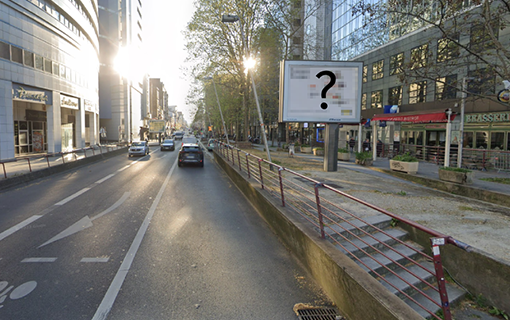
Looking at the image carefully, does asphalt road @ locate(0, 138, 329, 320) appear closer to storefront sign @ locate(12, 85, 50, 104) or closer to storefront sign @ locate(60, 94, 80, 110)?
storefront sign @ locate(12, 85, 50, 104)

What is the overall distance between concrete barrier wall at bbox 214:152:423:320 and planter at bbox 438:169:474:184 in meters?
6.94

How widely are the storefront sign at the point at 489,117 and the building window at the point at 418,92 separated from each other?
5.06 metres

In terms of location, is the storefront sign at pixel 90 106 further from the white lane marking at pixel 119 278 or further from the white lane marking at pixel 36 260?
the white lane marking at pixel 36 260

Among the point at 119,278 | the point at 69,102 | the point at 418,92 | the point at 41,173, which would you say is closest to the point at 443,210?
the point at 119,278

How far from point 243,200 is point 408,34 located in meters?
26.8

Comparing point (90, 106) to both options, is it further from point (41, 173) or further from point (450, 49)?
point (450, 49)

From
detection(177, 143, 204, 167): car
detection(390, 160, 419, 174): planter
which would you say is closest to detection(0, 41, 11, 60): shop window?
detection(177, 143, 204, 167): car

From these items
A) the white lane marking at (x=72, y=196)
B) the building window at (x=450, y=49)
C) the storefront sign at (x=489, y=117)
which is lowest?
the white lane marking at (x=72, y=196)

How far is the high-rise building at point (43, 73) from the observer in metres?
21.8

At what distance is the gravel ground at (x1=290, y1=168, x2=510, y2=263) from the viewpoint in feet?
17.3

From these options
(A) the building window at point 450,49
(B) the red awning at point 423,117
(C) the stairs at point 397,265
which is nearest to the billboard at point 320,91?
(A) the building window at point 450,49

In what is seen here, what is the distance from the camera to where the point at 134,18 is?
238 ft

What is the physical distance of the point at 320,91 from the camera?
464 inches

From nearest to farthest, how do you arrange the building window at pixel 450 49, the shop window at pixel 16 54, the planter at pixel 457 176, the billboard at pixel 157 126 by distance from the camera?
the planter at pixel 457 176
the building window at pixel 450 49
the shop window at pixel 16 54
the billboard at pixel 157 126
